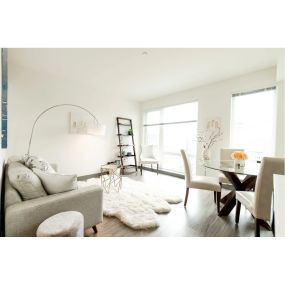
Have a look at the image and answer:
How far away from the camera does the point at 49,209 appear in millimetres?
1272

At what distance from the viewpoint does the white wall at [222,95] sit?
117 inches

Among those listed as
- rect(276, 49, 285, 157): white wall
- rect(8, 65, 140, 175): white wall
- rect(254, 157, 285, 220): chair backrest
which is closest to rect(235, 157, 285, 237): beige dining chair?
rect(254, 157, 285, 220): chair backrest

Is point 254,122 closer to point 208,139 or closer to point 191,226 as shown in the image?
point 208,139

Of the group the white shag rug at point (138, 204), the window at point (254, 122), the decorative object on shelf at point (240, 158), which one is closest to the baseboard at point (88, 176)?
the white shag rug at point (138, 204)

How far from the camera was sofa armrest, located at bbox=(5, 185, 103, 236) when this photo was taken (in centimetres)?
113

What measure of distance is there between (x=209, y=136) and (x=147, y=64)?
89.0 inches

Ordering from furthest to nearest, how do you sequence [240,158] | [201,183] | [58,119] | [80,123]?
[80,123] < [58,119] < [201,183] < [240,158]

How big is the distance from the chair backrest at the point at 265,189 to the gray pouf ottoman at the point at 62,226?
1.74 m

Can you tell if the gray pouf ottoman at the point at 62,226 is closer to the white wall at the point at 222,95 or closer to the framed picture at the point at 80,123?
the framed picture at the point at 80,123

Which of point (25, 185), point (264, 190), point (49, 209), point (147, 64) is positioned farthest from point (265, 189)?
point (147, 64)

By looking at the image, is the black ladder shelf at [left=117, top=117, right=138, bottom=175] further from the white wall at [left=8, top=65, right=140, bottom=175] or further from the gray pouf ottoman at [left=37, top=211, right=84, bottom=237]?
the gray pouf ottoman at [left=37, top=211, right=84, bottom=237]
